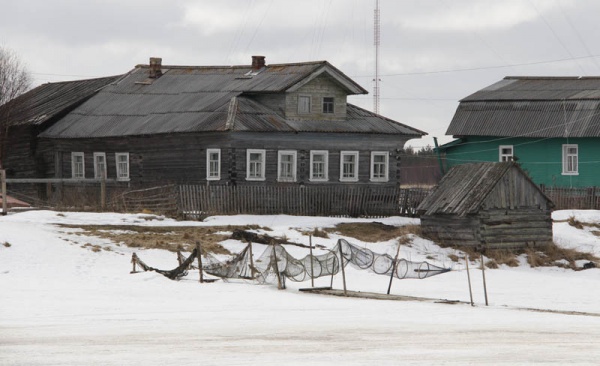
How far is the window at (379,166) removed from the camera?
165 ft

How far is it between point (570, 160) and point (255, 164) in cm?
1849

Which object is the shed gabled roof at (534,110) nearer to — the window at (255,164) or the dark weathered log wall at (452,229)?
the window at (255,164)

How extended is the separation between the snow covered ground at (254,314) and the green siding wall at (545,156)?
1899 cm

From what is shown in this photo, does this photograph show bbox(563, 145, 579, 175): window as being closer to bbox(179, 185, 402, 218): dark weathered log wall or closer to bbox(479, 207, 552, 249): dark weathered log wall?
bbox(179, 185, 402, 218): dark weathered log wall

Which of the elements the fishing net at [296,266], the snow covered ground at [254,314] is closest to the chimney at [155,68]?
the snow covered ground at [254,314]

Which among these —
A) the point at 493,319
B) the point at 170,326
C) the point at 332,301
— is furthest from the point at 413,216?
the point at 170,326

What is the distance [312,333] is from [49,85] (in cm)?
4619

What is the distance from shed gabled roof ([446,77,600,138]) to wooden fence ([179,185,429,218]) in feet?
40.6

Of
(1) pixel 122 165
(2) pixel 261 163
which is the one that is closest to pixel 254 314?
(2) pixel 261 163

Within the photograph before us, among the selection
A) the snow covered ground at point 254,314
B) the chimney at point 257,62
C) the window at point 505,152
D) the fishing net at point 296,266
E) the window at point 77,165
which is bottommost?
the snow covered ground at point 254,314

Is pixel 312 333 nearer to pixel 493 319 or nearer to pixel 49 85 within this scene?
pixel 493 319

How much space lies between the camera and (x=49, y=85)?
64.1 meters

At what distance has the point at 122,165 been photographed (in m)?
52.6

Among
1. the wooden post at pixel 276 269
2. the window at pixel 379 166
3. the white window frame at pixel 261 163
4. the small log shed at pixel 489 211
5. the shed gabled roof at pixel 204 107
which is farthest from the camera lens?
the window at pixel 379 166
